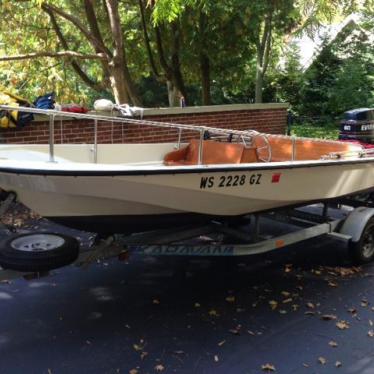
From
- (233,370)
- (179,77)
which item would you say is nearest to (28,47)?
(179,77)

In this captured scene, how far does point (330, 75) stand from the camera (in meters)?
17.5

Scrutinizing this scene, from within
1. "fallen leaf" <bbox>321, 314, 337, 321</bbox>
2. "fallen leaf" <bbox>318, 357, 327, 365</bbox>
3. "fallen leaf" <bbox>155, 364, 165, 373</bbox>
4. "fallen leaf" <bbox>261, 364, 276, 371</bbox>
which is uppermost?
"fallen leaf" <bbox>321, 314, 337, 321</bbox>

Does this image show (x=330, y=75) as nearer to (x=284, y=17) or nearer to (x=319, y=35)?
(x=319, y=35)

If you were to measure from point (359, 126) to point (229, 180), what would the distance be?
307 cm

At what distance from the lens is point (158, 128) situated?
8.16m

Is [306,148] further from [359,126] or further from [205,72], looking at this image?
[205,72]

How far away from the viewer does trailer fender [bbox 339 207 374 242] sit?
204 inches

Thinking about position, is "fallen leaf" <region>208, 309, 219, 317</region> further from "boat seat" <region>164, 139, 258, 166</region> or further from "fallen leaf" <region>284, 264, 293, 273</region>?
"boat seat" <region>164, 139, 258, 166</region>

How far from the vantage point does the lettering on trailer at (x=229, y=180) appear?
156 inches

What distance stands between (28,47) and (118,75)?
11.7 feet

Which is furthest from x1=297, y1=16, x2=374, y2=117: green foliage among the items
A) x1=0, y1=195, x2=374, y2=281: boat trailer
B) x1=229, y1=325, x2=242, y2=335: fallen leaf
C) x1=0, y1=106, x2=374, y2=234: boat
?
x1=229, y1=325, x2=242, y2=335: fallen leaf

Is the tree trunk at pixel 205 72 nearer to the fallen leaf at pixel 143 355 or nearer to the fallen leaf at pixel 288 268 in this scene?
the fallen leaf at pixel 288 268

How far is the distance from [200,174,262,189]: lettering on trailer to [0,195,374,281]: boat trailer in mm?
593

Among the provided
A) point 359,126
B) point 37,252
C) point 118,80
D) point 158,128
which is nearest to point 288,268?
point 359,126
